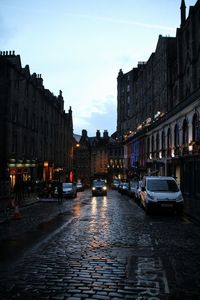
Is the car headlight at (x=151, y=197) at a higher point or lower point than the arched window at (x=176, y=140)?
lower

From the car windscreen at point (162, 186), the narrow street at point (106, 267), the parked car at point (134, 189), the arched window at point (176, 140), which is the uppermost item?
the arched window at point (176, 140)

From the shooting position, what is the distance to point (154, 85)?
197 feet

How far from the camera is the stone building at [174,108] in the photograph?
3253 cm

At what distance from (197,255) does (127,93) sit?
294 feet

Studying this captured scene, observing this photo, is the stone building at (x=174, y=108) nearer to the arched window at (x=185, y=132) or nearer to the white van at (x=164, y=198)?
the arched window at (x=185, y=132)

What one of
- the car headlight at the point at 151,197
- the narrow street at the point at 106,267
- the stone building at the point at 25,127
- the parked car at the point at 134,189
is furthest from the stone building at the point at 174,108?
the narrow street at the point at 106,267

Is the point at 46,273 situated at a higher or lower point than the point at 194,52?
lower

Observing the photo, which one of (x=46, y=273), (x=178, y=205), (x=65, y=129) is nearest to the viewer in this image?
(x=46, y=273)

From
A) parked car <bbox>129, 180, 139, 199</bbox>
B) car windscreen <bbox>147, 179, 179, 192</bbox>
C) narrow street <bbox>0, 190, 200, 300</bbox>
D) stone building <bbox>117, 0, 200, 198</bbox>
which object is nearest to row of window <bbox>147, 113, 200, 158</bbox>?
stone building <bbox>117, 0, 200, 198</bbox>

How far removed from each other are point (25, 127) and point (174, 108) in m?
16.2

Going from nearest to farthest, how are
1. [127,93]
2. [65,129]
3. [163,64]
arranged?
[163,64]
[65,129]
[127,93]

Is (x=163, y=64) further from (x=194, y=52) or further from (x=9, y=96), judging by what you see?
(x=9, y=96)

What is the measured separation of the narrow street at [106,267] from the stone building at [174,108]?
60.2 ft

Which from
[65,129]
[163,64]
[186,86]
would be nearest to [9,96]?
[186,86]
